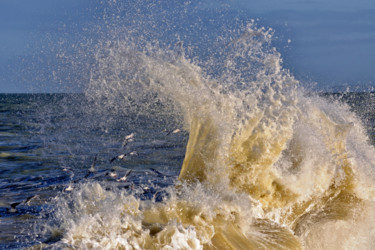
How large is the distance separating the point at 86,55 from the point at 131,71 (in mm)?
1144

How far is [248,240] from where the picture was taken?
4.00 metres

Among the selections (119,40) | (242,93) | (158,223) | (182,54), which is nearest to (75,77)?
(119,40)

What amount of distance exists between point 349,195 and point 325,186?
14.0 inches

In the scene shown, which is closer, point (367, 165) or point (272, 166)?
point (272, 166)

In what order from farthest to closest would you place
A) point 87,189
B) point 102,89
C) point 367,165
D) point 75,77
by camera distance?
1. point 75,77
2. point 102,89
3. point 367,165
4. point 87,189

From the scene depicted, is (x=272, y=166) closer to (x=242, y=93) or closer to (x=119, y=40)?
(x=242, y=93)

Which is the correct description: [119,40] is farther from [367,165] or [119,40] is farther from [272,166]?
[367,165]

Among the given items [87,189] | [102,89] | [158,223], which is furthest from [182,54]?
[158,223]

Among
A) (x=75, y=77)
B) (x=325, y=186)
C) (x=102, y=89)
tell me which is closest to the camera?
(x=325, y=186)

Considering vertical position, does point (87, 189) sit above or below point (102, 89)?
below

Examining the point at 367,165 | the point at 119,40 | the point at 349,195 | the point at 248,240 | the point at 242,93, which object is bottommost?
the point at 248,240

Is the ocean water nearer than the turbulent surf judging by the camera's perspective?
Yes

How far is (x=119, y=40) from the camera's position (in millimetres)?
6207

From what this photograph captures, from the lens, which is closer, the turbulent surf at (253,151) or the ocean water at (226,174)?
the ocean water at (226,174)
